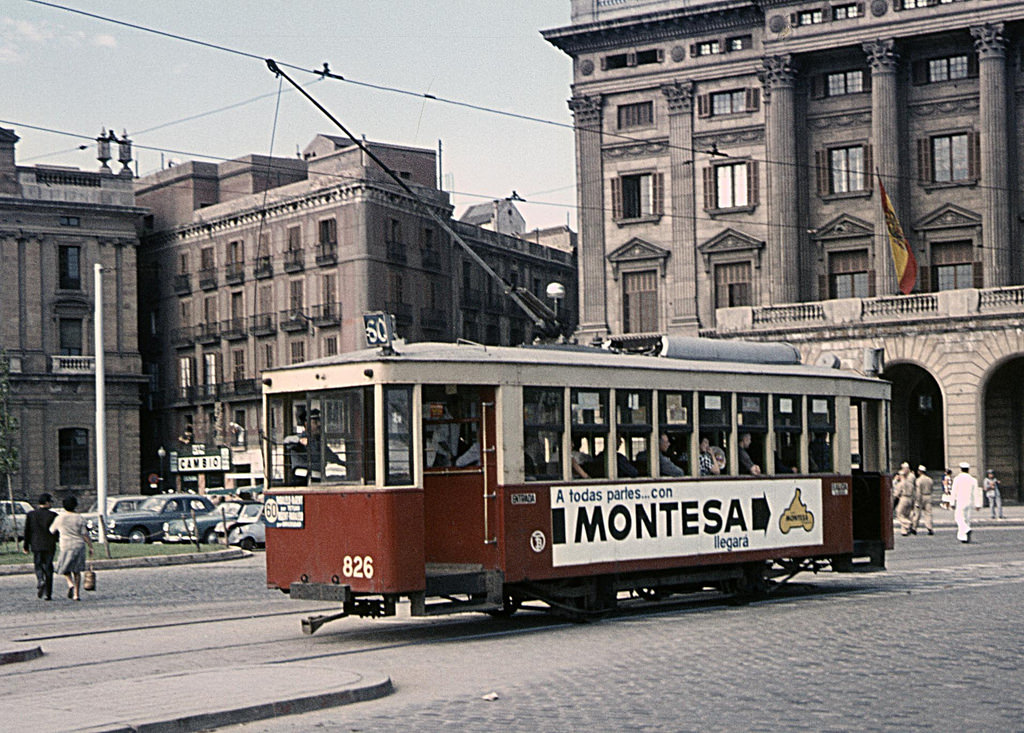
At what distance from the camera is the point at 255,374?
222 ft

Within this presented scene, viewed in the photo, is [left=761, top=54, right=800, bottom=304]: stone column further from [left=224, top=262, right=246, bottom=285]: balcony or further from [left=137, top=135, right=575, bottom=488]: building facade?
[left=224, top=262, right=246, bottom=285]: balcony

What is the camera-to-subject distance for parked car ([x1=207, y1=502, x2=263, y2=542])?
38625 mm

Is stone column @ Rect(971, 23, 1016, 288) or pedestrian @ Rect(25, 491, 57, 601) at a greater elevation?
stone column @ Rect(971, 23, 1016, 288)

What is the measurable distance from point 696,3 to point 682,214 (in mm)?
7742

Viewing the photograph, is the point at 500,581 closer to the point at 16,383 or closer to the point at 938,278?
the point at 938,278

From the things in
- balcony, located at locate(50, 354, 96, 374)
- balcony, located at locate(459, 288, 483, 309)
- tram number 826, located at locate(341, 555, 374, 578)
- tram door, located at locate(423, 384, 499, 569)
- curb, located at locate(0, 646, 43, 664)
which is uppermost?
balcony, located at locate(459, 288, 483, 309)

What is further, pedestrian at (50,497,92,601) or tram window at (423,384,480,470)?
pedestrian at (50,497,92,601)

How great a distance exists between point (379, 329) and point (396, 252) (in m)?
51.2

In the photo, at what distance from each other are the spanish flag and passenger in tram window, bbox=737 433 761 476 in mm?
32430

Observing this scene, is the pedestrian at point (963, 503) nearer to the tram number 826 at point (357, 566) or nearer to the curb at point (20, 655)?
the tram number 826 at point (357, 566)

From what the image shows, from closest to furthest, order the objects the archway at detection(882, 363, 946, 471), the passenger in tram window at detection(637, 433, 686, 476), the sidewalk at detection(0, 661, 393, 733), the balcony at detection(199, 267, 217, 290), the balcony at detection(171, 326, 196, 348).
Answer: the sidewalk at detection(0, 661, 393, 733) < the passenger in tram window at detection(637, 433, 686, 476) < the archway at detection(882, 363, 946, 471) < the balcony at detection(199, 267, 217, 290) < the balcony at detection(171, 326, 196, 348)

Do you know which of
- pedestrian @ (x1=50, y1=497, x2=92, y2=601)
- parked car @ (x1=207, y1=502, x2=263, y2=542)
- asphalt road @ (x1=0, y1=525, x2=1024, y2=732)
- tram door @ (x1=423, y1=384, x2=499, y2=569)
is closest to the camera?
asphalt road @ (x1=0, y1=525, x2=1024, y2=732)

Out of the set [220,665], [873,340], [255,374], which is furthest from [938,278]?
[220,665]

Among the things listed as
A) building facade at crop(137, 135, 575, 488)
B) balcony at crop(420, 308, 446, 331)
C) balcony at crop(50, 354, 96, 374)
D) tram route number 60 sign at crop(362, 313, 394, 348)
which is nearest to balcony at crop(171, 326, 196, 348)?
building facade at crop(137, 135, 575, 488)
